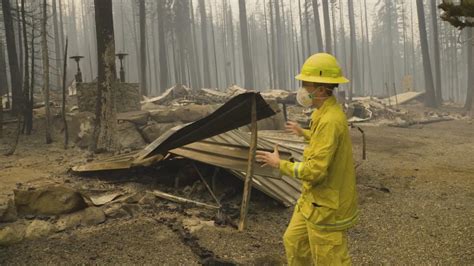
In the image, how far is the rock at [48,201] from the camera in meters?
5.31

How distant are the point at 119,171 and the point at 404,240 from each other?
4843 mm

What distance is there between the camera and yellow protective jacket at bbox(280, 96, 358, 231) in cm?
271

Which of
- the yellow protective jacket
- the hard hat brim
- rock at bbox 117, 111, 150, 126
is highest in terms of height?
rock at bbox 117, 111, 150, 126

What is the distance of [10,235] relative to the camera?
15.0ft

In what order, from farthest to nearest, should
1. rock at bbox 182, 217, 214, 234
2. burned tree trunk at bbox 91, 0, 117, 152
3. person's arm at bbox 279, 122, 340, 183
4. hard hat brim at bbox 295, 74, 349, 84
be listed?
burned tree trunk at bbox 91, 0, 117, 152 → rock at bbox 182, 217, 214, 234 → hard hat brim at bbox 295, 74, 349, 84 → person's arm at bbox 279, 122, 340, 183

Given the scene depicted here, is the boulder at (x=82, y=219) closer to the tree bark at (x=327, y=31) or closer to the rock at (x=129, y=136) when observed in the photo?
the rock at (x=129, y=136)

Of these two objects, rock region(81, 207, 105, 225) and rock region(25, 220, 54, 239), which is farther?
rock region(81, 207, 105, 225)

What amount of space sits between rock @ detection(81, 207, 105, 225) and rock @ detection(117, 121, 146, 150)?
5683 millimetres

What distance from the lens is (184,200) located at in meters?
6.02

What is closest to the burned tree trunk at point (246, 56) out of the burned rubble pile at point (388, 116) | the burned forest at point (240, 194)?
the burned rubble pile at point (388, 116)

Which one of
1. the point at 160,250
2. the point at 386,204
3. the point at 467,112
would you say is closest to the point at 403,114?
the point at 467,112

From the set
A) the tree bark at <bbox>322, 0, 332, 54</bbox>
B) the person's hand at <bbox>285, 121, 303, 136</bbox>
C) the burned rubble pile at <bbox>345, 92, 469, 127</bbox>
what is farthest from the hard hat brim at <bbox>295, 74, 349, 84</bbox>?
the tree bark at <bbox>322, 0, 332, 54</bbox>

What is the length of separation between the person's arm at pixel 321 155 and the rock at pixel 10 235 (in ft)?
11.8

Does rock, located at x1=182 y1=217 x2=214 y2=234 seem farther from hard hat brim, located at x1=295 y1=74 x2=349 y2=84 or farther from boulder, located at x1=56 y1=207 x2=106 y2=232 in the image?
hard hat brim, located at x1=295 y1=74 x2=349 y2=84
